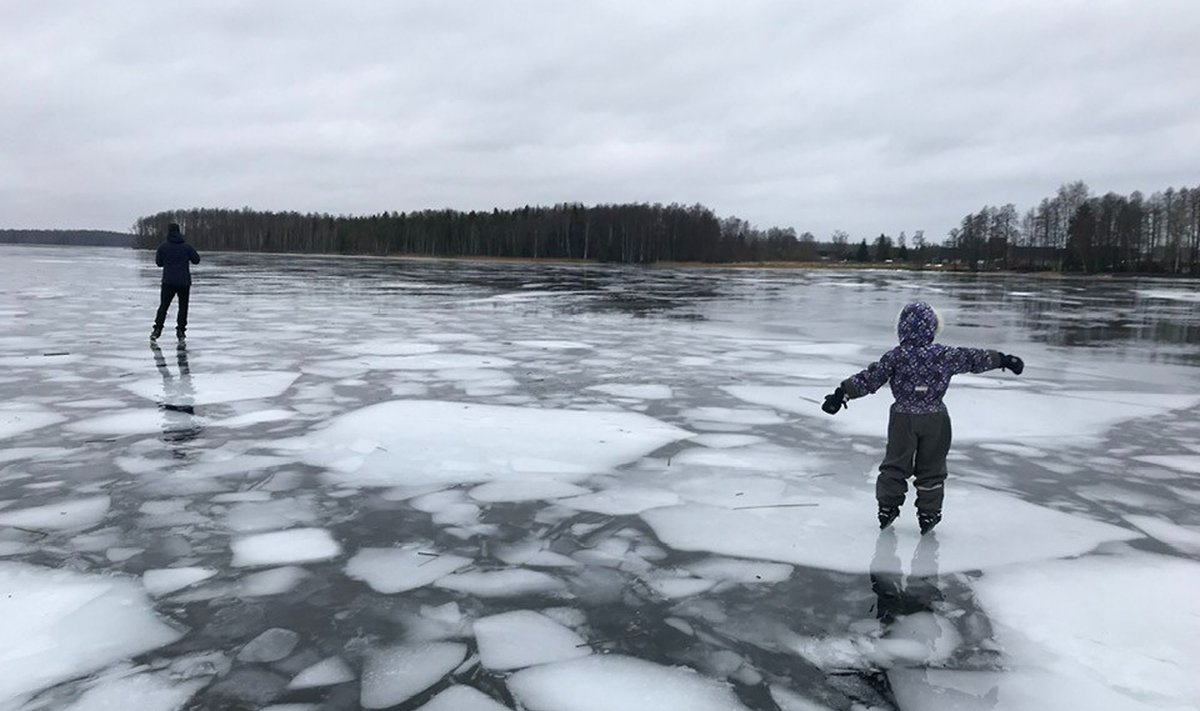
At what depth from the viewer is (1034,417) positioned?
265 inches

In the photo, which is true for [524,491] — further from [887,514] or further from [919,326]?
[919,326]

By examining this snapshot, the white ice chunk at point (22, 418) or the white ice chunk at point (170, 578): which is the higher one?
the white ice chunk at point (22, 418)

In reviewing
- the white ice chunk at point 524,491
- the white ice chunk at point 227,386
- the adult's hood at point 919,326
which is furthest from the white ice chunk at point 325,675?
the white ice chunk at point 227,386

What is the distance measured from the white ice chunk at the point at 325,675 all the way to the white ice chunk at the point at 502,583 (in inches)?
25.6

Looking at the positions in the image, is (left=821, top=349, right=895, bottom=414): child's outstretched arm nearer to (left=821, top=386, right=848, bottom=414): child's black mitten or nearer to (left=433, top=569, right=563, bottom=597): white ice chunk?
(left=821, top=386, right=848, bottom=414): child's black mitten

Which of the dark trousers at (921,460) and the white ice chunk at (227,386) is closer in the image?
the dark trousers at (921,460)

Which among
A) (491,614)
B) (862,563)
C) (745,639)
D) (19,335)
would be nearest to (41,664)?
(491,614)

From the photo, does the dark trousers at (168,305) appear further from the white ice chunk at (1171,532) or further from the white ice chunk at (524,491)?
the white ice chunk at (1171,532)

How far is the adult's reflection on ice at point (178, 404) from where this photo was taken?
550cm

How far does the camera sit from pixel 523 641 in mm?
2787

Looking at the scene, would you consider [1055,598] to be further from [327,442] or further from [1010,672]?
[327,442]

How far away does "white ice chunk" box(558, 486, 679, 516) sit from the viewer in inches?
165

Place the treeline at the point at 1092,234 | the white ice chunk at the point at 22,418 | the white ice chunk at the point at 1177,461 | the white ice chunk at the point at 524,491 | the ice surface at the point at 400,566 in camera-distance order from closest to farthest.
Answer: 1. the ice surface at the point at 400,566
2. the white ice chunk at the point at 524,491
3. the white ice chunk at the point at 1177,461
4. the white ice chunk at the point at 22,418
5. the treeline at the point at 1092,234

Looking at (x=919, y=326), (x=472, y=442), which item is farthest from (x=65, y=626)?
(x=919, y=326)
